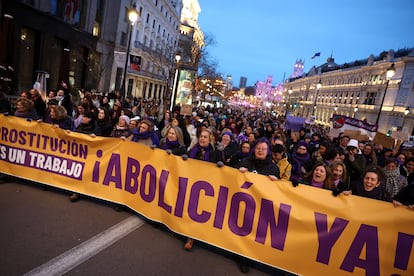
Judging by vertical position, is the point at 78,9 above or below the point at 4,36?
above

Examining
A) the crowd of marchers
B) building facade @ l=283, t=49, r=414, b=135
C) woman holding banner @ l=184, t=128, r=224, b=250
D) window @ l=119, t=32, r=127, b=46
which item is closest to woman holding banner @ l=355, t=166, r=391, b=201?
the crowd of marchers

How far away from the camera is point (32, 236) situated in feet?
13.0

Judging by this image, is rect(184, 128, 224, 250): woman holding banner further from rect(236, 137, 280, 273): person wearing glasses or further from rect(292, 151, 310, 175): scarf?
rect(292, 151, 310, 175): scarf

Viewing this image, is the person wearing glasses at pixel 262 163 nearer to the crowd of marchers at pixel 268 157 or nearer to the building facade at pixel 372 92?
the crowd of marchers at pixel 268 157

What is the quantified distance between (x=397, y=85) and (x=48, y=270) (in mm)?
61206

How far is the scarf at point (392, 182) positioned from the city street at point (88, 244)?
12.1ft

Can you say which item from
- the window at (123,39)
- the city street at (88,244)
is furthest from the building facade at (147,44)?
the city street at (88,244)

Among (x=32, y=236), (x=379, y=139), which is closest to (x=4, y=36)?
(x=32, y=236)

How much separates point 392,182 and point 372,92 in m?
61.4

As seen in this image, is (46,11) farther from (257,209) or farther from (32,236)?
(257,209)

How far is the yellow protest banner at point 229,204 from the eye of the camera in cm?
364

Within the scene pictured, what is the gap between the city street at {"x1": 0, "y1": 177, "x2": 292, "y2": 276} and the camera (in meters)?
3.52

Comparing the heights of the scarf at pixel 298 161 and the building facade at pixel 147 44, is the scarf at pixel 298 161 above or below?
below

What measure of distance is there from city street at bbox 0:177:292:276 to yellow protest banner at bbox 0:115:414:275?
255mm
